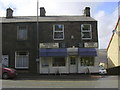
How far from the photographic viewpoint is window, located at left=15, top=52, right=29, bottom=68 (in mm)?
26453

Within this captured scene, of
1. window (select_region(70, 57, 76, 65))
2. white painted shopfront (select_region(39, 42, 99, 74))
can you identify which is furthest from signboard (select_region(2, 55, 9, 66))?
window (select_region(70, 57, 76, 65))

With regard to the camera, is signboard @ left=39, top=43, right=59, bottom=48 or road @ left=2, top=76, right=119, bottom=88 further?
signboard @ left=39, top=43, right=59, bottom=48

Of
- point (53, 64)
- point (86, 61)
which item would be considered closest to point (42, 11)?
point (53, 64)

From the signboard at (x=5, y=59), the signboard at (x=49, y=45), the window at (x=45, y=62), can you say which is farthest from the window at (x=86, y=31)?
the signboard at (x=5, y=59)

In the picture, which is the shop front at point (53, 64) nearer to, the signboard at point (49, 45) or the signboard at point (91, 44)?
the signboard at point (49, 45)

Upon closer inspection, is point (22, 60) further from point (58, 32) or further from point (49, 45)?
point (58, 32)

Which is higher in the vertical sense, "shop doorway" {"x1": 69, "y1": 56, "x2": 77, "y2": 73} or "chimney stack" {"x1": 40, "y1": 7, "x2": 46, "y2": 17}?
"chimney stack" {"x1": 40, "y1": 7, "x2": 46, "y2": 17}

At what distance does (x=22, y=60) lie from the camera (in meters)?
26.5

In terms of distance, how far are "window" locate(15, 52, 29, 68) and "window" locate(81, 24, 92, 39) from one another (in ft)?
22.7

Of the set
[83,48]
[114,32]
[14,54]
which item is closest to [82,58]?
[83,48]

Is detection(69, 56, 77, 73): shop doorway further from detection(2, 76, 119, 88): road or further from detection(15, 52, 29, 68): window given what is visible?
detection(2, 76, 119, 88): road

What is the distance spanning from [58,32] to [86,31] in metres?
3.25

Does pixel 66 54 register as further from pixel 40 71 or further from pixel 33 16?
pixel 33 16

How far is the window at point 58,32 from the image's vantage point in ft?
87.5
